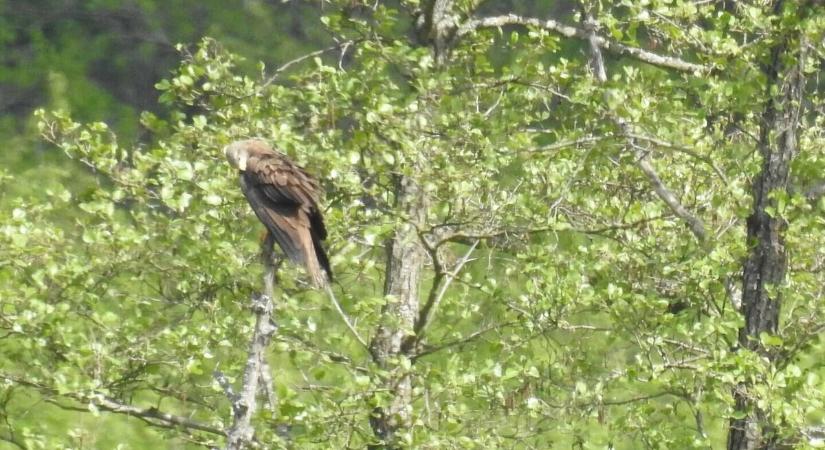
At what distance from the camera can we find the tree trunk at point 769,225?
21.7 feet

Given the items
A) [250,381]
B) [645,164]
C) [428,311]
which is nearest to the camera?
[250,381]

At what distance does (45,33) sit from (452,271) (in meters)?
12.3

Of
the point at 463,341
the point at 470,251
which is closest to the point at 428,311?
the point at 463,341

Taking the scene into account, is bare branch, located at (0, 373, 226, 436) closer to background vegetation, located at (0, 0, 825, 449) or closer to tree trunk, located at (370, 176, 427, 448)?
background vegetation, located at (0, 0, 825, 449)

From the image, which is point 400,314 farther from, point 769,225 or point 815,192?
point 815,192

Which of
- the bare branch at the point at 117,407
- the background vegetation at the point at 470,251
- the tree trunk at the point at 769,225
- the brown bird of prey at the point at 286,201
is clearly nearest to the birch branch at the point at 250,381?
the brown bird of prey at the point at 286,201

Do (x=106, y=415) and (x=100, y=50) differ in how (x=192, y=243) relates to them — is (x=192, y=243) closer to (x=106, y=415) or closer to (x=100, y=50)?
(x=106, y=415)

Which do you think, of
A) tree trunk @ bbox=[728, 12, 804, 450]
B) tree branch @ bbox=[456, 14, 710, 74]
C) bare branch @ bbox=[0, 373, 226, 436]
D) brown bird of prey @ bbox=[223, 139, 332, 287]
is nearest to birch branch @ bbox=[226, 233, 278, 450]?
brown bird of prey @ bbox=[223, 139, 332, 287]

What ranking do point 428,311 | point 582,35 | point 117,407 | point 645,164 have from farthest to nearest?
point 582,35 → point 645,164 → point 428,311 → point 117,407

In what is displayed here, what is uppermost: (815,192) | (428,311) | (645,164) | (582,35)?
(582,35)

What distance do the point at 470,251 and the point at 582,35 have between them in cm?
190

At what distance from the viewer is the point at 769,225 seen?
22.1ft

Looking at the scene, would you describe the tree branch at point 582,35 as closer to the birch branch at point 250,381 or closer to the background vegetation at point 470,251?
the background vegetation at point 470,251

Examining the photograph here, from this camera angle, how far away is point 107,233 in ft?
21.2
